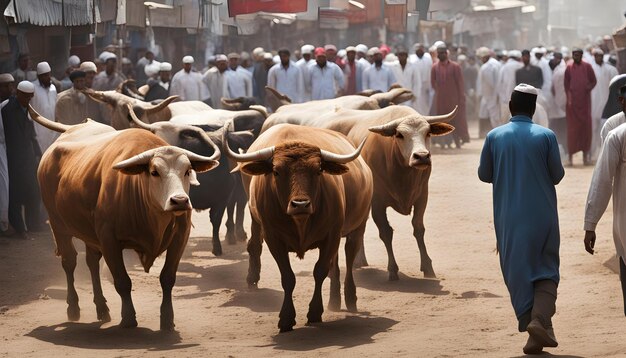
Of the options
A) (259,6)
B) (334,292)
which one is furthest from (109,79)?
(334,292)

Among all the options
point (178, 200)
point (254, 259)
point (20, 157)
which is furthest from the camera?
point (20, 157)

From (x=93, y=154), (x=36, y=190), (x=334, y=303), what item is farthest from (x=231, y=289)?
(x=36, y=190)

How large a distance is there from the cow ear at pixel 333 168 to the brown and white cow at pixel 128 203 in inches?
30.0

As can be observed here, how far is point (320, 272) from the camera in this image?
30.3ft

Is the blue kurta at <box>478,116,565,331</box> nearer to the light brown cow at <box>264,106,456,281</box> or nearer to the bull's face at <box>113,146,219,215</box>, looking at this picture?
the bull's face at <box>113,146,219,215</box>

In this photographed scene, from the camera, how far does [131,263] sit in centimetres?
1291

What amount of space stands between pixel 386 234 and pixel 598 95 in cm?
1254

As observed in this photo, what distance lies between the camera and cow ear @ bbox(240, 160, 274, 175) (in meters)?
9.02

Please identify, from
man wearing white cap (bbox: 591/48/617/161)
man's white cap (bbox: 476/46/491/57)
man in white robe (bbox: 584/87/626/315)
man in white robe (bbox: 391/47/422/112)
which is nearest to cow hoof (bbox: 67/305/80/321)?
man in white robe (bbox: 584/87/626/315)

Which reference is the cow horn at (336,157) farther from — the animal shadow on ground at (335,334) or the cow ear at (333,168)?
the animal shadow on ground at (335,334)

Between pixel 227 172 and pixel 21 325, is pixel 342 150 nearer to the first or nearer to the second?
pixel 21 325

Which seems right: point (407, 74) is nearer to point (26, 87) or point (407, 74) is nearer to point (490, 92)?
point (490, 92)

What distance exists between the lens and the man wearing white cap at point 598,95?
23328 mm

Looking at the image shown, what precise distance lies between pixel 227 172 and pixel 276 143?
4.02 m
